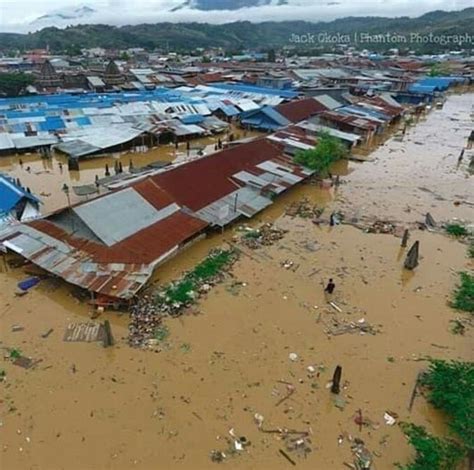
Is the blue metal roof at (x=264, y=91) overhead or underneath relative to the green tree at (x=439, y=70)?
underneath

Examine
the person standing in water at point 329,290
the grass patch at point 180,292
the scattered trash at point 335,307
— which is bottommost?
the scattered trash at point 335,307

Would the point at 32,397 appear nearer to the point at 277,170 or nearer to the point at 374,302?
the point at 374,302

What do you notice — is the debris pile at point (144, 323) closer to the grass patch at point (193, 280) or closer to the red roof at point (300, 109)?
the grass patch at point (193, 280)

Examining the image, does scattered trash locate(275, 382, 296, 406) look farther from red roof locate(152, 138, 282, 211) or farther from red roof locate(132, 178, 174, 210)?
red roof locate(152, 138, 282, 211)

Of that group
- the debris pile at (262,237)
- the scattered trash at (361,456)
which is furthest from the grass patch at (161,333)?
the debris pile at (262,237)

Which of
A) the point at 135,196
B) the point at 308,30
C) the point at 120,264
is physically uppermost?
the point at 308,30

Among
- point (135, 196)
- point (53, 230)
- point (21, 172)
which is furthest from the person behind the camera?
point (21, 172)

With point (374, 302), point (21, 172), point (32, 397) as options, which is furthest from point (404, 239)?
point (21, 172)
